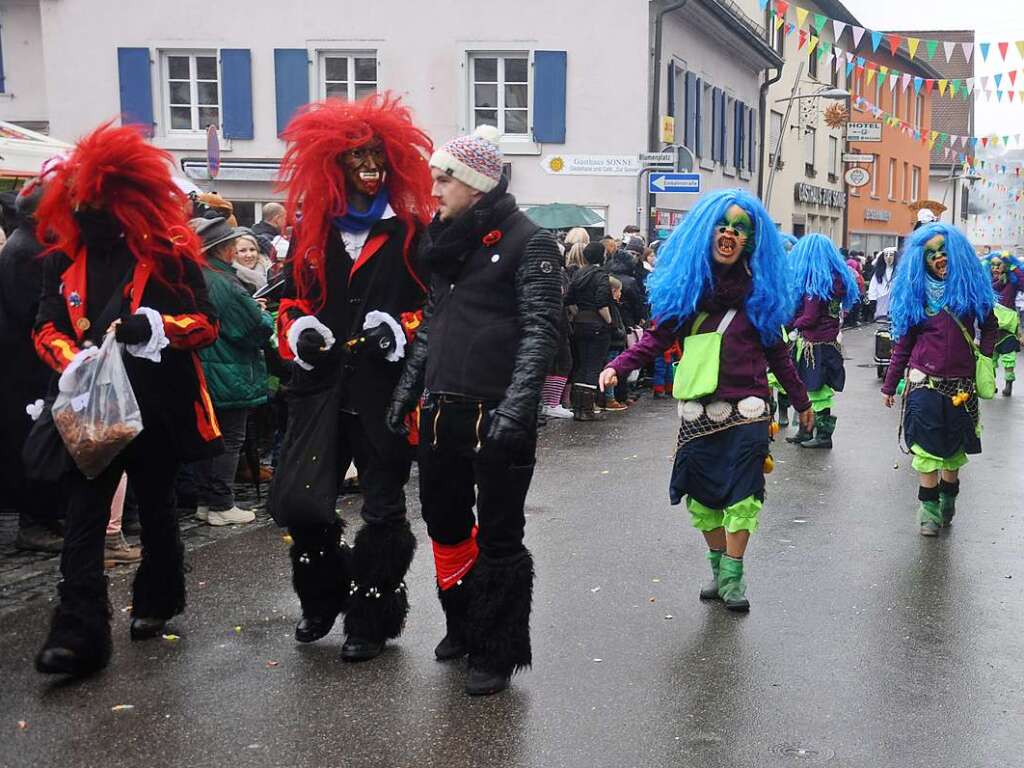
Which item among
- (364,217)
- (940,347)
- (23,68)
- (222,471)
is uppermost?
(23,68)

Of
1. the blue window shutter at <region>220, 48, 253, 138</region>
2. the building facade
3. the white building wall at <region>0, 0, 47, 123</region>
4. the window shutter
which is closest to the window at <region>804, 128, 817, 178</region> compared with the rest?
the window shutter

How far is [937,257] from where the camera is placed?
7.35m

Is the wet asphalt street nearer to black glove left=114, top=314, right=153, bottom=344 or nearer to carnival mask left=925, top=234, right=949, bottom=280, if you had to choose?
black glove left=114, top=314, right=153, bottom=344

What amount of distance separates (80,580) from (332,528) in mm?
947

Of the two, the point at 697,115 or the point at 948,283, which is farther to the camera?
the point at 697,115

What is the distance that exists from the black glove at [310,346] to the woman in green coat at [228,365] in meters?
2.78

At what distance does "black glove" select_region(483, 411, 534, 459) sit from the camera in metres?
4.22

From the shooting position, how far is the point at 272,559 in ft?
21.4

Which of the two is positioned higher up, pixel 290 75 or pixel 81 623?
pixel 290 75

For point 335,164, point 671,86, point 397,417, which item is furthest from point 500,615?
point 671,86

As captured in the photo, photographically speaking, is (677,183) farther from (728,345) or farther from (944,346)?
(728,345)

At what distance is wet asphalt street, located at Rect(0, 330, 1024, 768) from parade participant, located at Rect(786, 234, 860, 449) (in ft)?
11.3

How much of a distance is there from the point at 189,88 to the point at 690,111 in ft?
34.6

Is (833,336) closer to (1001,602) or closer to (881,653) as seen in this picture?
(1001,602)
